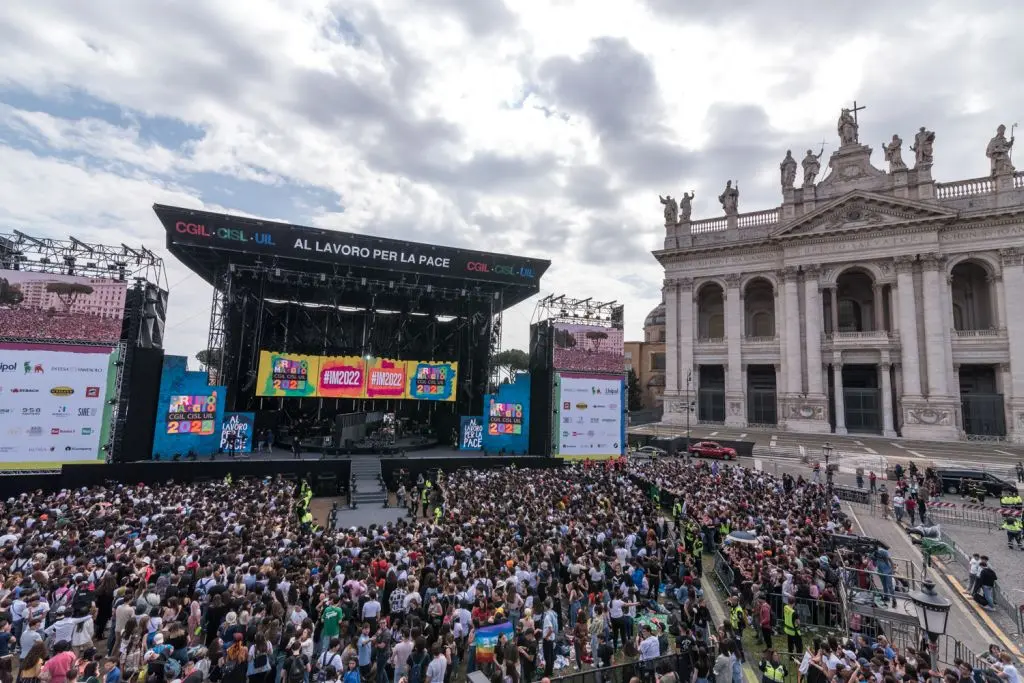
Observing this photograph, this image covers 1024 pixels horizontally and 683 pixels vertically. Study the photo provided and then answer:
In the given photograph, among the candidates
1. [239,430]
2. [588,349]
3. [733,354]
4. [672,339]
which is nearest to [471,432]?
[588,349]

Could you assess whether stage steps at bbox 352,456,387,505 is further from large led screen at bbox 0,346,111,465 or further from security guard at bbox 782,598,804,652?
security guard at bbox 782,598,804,652

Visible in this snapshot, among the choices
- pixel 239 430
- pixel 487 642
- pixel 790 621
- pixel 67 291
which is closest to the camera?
pixel 487 642

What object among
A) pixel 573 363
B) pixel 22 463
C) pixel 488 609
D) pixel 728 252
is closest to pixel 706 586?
pixel 488 609

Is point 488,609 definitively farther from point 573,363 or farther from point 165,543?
point 573,363

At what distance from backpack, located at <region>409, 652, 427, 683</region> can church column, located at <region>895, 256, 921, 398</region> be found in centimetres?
4403

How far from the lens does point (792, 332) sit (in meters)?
43.4

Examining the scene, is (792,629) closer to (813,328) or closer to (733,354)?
(813,328)

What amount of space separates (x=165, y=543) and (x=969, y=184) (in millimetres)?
52781

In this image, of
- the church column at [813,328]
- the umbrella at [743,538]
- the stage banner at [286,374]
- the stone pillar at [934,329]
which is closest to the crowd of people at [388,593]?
the umbrella at [743,538]

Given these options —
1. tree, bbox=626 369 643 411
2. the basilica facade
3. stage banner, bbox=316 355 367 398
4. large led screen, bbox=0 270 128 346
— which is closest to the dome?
tree, bbox=626 369 643 411

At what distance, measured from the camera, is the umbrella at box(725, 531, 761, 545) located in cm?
1318

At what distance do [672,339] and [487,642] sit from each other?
43.8m

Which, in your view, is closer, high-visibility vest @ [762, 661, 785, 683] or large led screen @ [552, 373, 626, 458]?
high-visibility vest @ [762, 661, 785, 683]

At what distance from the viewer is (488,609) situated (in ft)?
31.6
